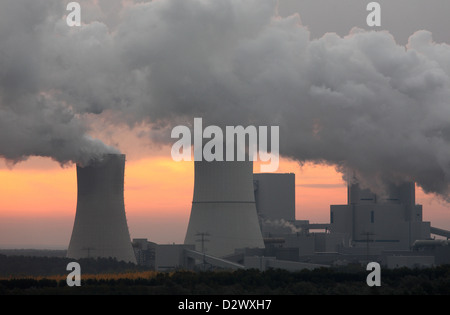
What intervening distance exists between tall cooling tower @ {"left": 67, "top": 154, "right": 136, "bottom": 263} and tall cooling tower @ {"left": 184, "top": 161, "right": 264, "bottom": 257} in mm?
5236

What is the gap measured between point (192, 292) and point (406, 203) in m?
62.5

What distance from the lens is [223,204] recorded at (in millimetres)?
66938

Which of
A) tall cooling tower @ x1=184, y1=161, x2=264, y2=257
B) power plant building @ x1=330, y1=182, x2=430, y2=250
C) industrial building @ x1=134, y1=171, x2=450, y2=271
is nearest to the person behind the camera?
tall cooling tower @ x1=184, y1=161, x2=264, y2=257

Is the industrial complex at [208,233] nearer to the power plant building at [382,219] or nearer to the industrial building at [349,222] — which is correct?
the industrial building at [349,222]

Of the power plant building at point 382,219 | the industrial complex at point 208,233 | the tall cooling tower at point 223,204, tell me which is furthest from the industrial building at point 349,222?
the tall cooling tower at point 223,204

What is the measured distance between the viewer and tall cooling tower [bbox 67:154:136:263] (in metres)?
66.3

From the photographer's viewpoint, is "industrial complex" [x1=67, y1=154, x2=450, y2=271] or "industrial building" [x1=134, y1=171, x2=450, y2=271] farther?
"industrial building" [x1=134, y1=171, x2=450, y2=271]

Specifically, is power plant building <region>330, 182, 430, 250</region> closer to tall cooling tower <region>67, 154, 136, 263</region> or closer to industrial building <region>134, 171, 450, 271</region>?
industrial building <region>134, 171, 450, 271</region>

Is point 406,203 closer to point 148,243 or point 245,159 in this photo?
point 148,243

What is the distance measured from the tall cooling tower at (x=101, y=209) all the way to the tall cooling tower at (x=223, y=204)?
17.2ft

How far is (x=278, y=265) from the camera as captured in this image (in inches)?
2741

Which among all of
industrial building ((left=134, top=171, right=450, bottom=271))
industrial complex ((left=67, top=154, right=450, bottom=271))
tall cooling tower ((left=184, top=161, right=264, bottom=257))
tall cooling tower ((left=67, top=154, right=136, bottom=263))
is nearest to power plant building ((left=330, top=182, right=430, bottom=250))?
industrial building ((left=134, top=171, right=450, bottom=271))

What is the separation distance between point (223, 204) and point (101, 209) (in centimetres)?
811
